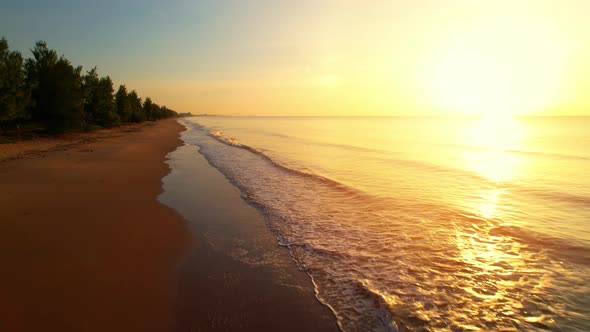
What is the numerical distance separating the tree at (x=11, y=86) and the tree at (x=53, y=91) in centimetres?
383

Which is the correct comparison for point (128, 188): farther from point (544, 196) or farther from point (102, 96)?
point (102, 96)

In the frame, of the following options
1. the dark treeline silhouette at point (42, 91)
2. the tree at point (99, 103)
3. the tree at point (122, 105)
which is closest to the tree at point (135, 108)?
the tree at point (122, 105)

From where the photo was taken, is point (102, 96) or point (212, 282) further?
point (102, 96)

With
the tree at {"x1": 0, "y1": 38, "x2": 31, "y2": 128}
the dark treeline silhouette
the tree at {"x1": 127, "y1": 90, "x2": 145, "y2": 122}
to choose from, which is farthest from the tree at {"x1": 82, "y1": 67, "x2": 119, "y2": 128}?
the tree at {"x1": 127, "y1": 90, "x2": 145, "y2": 122}

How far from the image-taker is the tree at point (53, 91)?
31.1 metres

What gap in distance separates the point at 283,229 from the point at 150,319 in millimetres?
4560

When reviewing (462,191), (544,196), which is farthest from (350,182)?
(544,196)

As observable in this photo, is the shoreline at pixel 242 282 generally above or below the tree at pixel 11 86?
below

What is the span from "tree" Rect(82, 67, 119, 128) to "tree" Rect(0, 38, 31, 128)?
681 inches

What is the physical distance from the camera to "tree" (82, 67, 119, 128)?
45.7 metres

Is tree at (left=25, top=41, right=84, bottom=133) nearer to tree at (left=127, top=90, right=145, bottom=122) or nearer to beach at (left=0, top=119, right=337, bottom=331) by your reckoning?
beach at (left=0, top=119, right=337, bottom=331)

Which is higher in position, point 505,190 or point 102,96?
point 102,96

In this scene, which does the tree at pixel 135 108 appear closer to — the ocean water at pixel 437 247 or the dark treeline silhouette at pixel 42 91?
the dark treeline silhouette at pixel 42 91

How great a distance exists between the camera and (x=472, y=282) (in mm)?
5680
